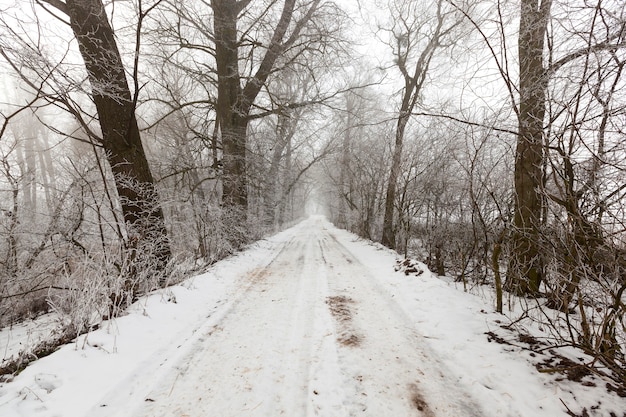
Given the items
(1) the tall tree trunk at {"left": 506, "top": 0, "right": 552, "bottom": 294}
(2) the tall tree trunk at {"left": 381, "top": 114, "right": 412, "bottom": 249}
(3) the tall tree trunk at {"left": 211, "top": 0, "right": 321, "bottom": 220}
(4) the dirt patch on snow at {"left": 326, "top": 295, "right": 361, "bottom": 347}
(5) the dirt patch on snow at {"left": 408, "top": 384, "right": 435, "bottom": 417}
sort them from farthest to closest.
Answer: (2) the tall tree trunk at {"left": 381, "top": 114, "right": 412, "bottom": 249} < (3) the tall tree trunk at {"left": 211, "top": 0, "right": 321, "bottom": 220} < (4) the dirt patch on snow at {"left": 326, "top": 295, "right": 361, "bottom": 347} < (1) the tall tree trunk at {"left": 506, "top": 0, "right": 552, "bottom": 294} < (5) the dirt patch on snow at {"left": 408, "top": 384, "right": 435, "bottom": 417}

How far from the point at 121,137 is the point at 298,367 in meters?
5.20

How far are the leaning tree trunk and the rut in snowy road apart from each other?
233cm

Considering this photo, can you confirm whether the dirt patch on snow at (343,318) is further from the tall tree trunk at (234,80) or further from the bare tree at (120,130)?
the tall tree trunk at (234,80)

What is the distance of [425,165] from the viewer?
9227mm

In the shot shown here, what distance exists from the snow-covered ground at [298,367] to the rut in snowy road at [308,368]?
12mm

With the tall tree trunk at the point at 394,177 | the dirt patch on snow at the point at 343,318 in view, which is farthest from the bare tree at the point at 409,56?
the dirt patch on snow at the point at 343,318

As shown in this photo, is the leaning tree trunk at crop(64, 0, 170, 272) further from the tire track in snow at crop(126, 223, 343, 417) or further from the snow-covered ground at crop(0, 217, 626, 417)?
the tire track in snow at crop(126, 223, 343, 417)

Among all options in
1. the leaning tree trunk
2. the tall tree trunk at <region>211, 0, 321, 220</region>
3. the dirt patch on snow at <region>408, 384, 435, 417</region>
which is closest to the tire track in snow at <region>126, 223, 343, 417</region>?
the dirt patch on snow at <region>408, 384, 435, 417</region>

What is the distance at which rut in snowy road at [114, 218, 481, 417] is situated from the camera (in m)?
2.13

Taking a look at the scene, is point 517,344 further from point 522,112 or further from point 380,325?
point 522,112

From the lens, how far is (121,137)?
16.9ft

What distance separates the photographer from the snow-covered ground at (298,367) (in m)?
2.10

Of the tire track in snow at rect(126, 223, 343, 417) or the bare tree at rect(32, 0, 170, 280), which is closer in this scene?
the tire track in snow at rect(126, 223, 343, 417)

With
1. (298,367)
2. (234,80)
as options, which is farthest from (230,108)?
(298,367)
